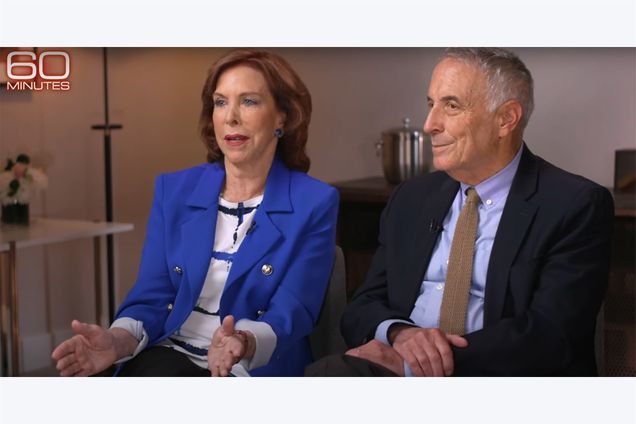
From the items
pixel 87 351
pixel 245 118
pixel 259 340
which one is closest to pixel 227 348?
pixel 259 340

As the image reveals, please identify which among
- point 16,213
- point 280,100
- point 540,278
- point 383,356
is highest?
A: point 280,100

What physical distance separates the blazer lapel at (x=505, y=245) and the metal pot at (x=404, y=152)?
0.22 metres

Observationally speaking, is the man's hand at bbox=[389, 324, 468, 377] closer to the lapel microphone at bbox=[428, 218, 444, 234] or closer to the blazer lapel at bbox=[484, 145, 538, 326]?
the blazer lapel at bbox=[484, 145, 538, 326]

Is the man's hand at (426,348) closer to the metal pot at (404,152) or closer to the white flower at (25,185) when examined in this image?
the metal pot at (404,152)

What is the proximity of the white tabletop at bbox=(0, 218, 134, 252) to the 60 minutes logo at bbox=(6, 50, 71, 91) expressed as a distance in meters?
0.28

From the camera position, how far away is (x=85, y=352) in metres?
1.75

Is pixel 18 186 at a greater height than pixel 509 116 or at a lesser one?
lesser

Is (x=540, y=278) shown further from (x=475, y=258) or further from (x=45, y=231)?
(x=45, y=231)

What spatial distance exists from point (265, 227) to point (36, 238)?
492 mm

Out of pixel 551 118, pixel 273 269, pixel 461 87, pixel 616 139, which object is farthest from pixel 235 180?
pixel 616 139

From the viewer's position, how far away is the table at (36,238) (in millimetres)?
1862

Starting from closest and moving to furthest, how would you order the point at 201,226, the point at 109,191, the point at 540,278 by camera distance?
the point at 540,278 < the point at 201,226 < the point at 109,191

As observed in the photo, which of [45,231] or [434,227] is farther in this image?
[45,231]

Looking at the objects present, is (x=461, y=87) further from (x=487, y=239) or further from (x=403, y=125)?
(x=487, y=239)
